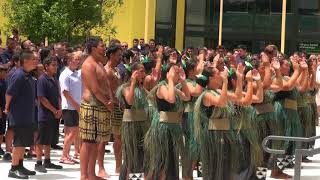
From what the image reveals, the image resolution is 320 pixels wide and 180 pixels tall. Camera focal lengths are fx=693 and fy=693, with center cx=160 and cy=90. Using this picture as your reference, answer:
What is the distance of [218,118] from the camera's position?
A: 26.2ft

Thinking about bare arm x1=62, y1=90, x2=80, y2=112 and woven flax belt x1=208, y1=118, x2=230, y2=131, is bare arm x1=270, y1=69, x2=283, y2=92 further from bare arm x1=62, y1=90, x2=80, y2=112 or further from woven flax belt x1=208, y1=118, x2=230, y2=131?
bare arm x1=62, y1=90, x2=80, y2=112

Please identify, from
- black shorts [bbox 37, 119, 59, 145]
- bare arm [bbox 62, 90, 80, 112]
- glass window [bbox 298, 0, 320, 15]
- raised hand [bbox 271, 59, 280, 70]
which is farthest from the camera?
glass window [bbox 298, 0, 320, 15]

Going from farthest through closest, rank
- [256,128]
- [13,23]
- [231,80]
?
1. [13,23]
2. [256,128]
3. [231,80]

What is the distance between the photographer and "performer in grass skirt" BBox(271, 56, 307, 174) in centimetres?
1017

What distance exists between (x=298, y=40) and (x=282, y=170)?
84.2 ft

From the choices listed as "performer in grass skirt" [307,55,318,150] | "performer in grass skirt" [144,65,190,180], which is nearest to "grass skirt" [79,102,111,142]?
"performer in grass skirt" [144,65,190,180]

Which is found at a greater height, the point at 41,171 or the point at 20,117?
the point at 20,117

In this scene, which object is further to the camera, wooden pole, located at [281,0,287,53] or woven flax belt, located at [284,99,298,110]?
wooden pole, located at [281,0,287,53]

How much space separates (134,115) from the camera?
28.8 feet

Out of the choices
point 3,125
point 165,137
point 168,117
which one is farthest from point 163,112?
point 3,125

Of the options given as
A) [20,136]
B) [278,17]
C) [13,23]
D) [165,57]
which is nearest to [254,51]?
[278,17]

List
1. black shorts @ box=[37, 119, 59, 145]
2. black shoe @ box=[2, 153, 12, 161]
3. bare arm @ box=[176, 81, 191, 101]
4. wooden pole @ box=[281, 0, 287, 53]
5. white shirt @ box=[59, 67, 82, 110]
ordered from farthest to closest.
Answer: wooden pole @ box=[281, 0, 287, 53] → black shoe @ box=[2, 153, 12, 161] → white shirt @ box=[59, 67, 82, 110] → black shorts @ box=[37, 119, 59, 145] → bare arm @ box=[176, 81, 191, 101]

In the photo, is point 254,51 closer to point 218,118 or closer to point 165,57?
point 165,57

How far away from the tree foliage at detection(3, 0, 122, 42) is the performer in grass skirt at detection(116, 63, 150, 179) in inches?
398
